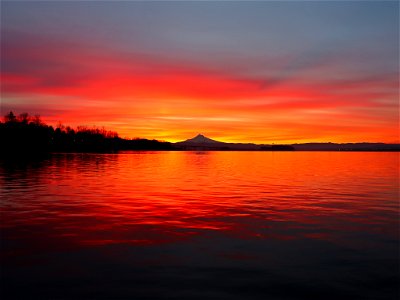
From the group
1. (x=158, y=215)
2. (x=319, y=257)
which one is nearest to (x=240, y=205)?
(x=158, y=215)

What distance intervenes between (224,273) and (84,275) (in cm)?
511

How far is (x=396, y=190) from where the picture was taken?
137 ft

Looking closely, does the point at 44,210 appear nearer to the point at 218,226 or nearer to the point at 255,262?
the point at 218,226

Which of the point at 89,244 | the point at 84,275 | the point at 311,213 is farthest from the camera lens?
the point at 311,213

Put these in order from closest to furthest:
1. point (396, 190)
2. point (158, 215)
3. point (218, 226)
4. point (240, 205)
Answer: point (218, 226) < point (158, 215) < point (240, 205) < point (396, 190)

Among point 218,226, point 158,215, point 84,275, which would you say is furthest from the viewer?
point 158,215

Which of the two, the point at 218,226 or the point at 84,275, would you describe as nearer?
the point at 84,275

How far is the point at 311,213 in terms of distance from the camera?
26.6 m

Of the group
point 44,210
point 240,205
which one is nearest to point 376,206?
point 240,205

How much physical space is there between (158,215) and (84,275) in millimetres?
11849

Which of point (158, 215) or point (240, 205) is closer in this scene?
point (158, 215)

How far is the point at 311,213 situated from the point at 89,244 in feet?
53.6

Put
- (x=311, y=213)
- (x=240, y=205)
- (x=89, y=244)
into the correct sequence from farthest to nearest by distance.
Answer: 1. (x=240, y=205)
2. (x=311, y=213)
3. (x=89, y=244)

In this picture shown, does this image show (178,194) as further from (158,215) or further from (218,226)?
(218,226)
